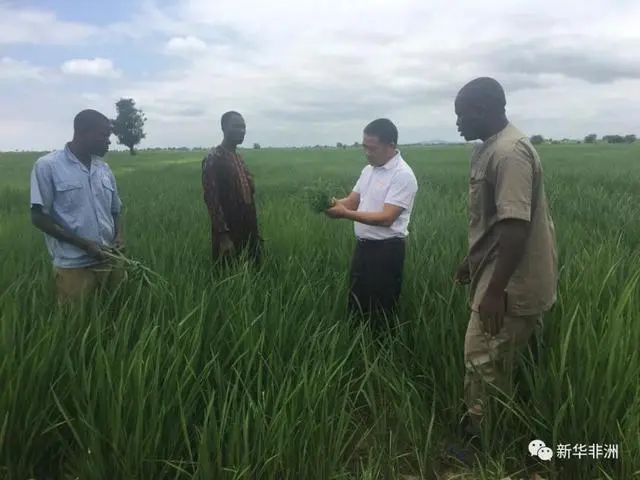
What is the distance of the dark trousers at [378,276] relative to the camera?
10.6ft

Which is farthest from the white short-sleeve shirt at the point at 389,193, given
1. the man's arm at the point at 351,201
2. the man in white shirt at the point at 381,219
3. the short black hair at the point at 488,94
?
the short black hair at the point at 488,94

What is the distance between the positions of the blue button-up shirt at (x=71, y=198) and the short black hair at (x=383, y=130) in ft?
5.43

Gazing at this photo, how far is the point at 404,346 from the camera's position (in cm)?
282

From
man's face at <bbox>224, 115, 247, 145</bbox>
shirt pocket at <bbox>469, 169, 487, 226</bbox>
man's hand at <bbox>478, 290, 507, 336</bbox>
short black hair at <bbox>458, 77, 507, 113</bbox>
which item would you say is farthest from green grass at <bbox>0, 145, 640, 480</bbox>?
man's face at <bbox>224, 115, 247, 145</bbox>

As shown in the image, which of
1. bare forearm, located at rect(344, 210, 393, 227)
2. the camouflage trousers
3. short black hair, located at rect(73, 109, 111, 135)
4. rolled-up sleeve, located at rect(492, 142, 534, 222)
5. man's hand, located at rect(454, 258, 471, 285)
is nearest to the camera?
rolled-up sleeve, located at rect(492, 142, 534, 222)

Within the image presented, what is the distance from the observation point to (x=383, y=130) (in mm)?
3164

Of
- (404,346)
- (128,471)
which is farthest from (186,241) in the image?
(128,471)

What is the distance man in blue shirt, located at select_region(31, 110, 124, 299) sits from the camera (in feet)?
9.29

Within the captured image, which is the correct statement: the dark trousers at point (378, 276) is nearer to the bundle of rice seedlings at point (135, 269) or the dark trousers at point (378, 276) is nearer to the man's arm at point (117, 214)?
the bundle of rice seedlings at point (135, 269)

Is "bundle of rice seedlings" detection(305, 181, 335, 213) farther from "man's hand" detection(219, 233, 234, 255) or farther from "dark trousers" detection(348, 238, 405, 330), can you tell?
"man's hand" detection(219, 233, 234, 255)

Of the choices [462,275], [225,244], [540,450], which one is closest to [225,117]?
[225,244]

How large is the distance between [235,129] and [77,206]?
4.55 ft

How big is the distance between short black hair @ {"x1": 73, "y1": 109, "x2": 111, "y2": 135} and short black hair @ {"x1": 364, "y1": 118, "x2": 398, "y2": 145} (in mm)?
1574

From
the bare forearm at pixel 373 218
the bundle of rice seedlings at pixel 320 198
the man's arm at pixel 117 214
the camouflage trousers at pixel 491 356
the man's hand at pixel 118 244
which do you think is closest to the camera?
the camouflage trousers at pixel 491 356
